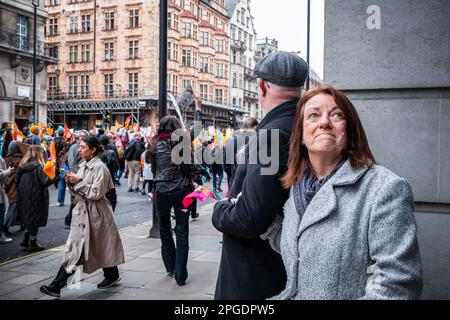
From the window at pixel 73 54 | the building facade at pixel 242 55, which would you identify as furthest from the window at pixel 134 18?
the building facade at pixel 242 55

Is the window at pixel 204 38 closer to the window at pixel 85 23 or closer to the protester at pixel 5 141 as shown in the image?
the window at pixel 85 23

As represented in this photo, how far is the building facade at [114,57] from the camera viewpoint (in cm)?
4741

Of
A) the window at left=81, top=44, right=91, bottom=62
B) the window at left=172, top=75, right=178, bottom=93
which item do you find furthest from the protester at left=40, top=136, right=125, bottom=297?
the window at left=81, top=44, right=91, bottom=62

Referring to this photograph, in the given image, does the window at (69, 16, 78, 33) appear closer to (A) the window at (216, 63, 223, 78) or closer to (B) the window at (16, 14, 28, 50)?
(A) the window at (216, 63, 223, 78)

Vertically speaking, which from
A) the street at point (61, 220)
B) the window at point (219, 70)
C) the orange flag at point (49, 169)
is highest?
the window at point (219, 70)

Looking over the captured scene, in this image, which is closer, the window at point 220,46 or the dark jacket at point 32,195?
the dark jacket at point 32,195

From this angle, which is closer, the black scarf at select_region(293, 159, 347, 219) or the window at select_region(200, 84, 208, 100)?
the black scarf at select_region(293, 159, 347, 219)

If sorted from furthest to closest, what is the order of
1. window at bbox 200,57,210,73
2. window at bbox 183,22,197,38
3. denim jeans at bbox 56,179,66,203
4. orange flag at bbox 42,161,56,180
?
window at bbox 200,57,210,73 → window at bbox 183,22,197,38 → denim jeans at bbox 56,179,66,203 → orange flag at bbox 42,161,56,180

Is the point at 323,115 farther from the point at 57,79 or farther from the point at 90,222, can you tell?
the point at 57,79

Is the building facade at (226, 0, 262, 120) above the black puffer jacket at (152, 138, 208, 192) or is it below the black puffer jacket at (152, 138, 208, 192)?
above

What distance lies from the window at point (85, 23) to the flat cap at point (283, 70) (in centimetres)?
5269

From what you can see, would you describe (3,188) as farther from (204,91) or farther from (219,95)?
(219,95)

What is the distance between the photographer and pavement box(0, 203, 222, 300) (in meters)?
4.90

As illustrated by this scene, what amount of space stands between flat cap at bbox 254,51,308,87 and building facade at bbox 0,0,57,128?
30.5 m
